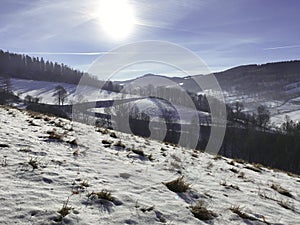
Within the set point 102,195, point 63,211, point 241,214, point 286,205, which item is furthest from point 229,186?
point 63,211

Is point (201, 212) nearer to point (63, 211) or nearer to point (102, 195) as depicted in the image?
point (102, 195)

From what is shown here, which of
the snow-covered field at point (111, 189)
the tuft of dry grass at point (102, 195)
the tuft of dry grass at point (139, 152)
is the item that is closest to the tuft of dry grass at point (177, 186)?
the snow-covered field at point (111, 189)

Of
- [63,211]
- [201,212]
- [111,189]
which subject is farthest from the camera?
[111,189]

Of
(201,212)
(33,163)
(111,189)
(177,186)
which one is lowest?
(201,212)

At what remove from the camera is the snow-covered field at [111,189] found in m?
4.68

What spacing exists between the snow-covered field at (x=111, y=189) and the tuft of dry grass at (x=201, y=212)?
0.08 m

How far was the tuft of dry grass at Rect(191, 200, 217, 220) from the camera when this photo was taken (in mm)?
5457

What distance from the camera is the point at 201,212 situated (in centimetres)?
555

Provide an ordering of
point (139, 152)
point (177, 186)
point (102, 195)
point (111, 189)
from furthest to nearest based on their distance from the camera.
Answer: point (139, 152)
point (177, 186)
point (111, 189)
point (102, 195)

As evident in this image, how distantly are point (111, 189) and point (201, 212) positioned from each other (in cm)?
203

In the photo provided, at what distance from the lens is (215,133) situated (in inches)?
4154

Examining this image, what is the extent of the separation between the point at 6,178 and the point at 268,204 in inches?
260

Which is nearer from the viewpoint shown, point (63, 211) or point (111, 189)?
point (63, 211)

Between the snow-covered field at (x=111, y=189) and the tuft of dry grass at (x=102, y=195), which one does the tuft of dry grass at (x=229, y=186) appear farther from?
the tuft of dry grass at (x=102, y=195)
